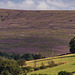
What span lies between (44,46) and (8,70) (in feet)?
331

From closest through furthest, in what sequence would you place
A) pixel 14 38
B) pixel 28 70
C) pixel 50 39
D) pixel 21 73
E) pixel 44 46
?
pixel 21 73, pixel 28 70, pixel 44 46, pixel 50 39, pixel 14 38

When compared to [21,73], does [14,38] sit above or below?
above

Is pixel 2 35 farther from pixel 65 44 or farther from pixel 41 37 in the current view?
pixel 65 44

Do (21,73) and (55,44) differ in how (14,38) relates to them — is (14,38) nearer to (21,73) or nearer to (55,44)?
(55,44)

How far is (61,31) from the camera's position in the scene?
180 meters

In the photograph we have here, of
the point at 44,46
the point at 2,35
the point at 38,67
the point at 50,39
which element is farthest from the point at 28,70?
the point at 2,35

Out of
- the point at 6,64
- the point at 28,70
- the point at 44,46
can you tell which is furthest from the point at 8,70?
the point at 44,46

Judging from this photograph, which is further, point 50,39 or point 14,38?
point 14,38

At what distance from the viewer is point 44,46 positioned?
133 metres

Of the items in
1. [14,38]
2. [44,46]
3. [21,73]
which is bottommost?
[21,73]

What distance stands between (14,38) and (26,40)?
1233 centimetres

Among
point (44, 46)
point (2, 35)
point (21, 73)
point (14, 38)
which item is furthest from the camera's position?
point (2, 35)

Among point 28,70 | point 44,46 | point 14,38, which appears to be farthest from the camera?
point 14,38

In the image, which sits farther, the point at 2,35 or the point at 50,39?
the point at 2,35
